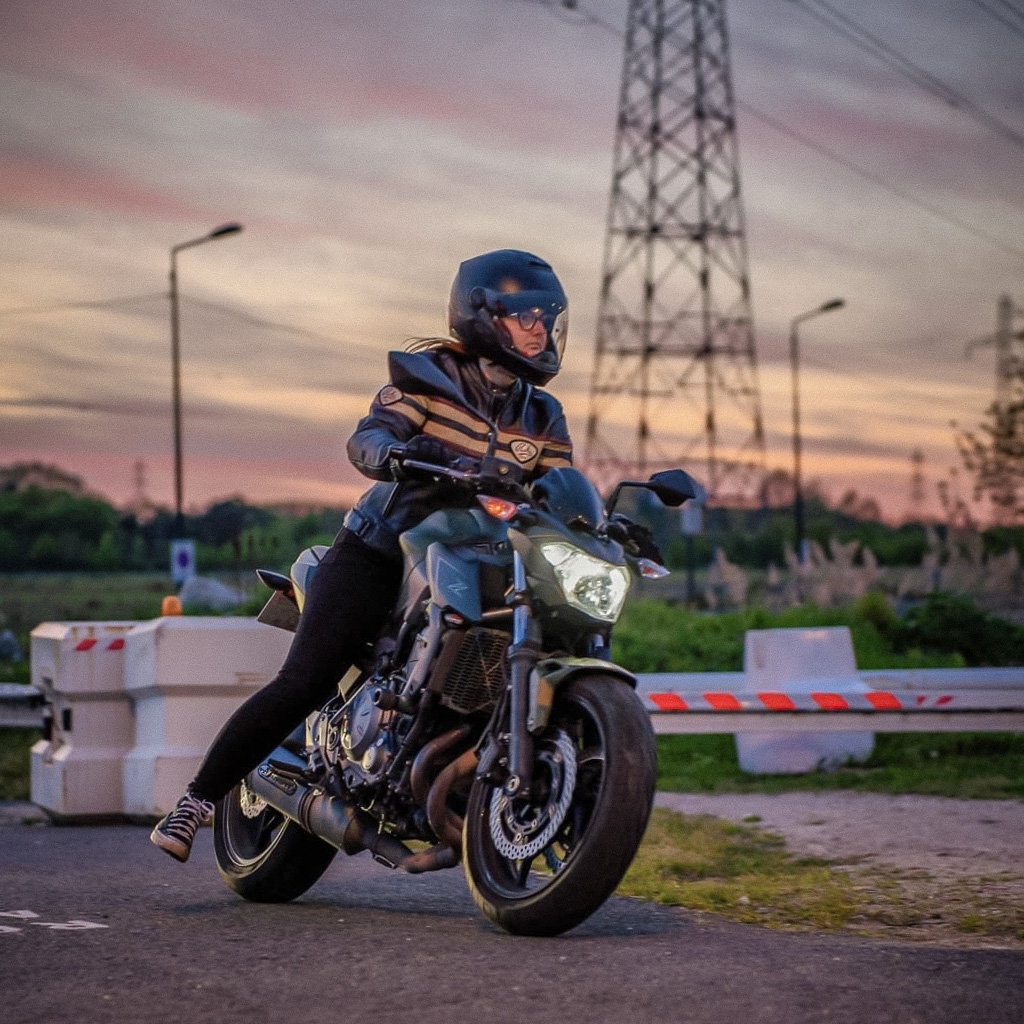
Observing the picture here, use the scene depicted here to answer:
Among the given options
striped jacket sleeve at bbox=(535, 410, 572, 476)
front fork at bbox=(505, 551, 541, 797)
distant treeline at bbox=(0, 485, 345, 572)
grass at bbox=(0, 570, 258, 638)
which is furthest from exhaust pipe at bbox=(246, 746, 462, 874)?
distant treeline at bbox=(0, 485, 345, 572)

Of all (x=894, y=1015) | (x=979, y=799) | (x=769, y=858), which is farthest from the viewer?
(x=979, y=799)

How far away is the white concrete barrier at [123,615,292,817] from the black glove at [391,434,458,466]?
440cm

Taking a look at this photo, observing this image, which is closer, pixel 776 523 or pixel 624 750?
pixel 624 750

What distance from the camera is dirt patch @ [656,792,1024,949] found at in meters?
6.52

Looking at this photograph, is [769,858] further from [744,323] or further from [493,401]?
[744,323]

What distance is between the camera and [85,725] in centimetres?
1063

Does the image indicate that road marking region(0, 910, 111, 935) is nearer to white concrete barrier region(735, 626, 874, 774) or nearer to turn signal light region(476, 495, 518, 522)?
turn signal light region(476, 495, 518, 522)

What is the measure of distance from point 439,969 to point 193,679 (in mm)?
5436

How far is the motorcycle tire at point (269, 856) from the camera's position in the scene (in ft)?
22.1

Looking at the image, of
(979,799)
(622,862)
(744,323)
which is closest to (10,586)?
(744,323)

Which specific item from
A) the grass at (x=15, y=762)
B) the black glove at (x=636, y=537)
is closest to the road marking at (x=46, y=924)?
the black glove at (x=636, y=537)

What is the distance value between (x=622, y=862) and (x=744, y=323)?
4358 cm

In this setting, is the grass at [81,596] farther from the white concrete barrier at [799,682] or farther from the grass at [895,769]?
the white concrete barrier at [799,682]

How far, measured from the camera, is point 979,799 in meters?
10.3
